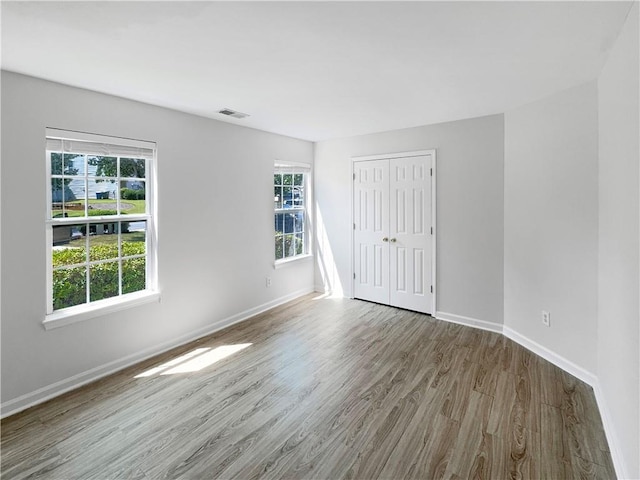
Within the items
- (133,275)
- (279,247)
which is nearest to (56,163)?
(133,275)

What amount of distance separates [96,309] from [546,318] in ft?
13.6

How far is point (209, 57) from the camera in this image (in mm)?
2154

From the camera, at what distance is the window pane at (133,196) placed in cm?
304

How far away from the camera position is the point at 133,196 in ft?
10.3

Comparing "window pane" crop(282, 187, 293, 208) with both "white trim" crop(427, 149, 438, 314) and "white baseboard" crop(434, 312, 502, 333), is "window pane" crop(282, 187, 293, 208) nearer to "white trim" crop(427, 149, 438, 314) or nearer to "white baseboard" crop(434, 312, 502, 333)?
"white trim" crop(427, 149, 438, 314)

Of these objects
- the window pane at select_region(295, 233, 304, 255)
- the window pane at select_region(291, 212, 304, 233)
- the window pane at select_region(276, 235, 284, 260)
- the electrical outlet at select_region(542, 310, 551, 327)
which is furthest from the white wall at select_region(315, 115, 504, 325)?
the window pane at select_region(276, 235, 284, 260)

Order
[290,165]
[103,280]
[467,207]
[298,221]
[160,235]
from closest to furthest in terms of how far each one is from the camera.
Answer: [103,280], [160,235], [467,207], [290,165], [298,221]

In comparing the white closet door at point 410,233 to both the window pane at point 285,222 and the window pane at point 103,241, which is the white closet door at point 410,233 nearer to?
the window pane at point 285,222

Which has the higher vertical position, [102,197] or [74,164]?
[74,164]

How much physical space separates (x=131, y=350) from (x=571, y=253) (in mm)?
4123

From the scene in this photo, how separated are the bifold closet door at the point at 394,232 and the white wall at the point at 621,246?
193cm

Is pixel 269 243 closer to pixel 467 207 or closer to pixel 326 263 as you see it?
pixel 326 263

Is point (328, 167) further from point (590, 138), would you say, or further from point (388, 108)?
point (590, 138)

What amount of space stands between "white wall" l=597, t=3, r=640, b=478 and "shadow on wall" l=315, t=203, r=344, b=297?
3314mm
